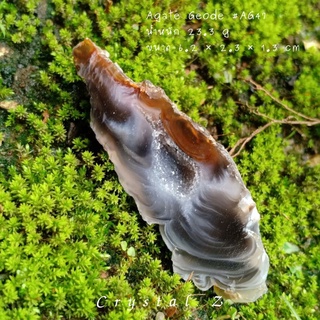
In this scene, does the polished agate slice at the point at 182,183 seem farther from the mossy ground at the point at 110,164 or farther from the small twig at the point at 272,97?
the small twig at the point at 272,97

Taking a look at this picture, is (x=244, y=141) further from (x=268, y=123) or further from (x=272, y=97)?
(x=272, y=97)

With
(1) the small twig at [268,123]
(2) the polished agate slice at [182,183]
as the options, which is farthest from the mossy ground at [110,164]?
(2) the polished agate slice at [182,183]

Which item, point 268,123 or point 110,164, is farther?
point 268,123

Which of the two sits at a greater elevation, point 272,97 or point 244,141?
point 272,97

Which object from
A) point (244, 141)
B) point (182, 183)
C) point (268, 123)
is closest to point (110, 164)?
point (182, 183)

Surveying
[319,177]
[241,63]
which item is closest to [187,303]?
[319,177]

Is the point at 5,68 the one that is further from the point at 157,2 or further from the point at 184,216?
the point at 184,216
